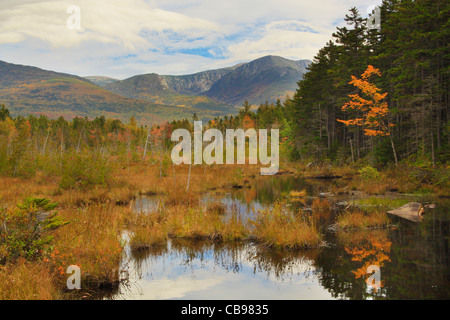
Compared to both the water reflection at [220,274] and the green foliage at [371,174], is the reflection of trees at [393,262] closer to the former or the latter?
the water reflection at [220,274]

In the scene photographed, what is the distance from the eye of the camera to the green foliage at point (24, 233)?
7.71 meters

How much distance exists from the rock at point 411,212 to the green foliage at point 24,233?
48.6 feet

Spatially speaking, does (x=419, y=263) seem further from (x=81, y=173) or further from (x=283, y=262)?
(x=81, y=173)

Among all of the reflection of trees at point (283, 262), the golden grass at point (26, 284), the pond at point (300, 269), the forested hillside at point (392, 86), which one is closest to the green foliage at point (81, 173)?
the pond at point (300, 269)

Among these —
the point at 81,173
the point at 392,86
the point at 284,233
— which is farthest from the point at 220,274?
the point at 392,86

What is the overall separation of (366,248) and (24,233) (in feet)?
32.4

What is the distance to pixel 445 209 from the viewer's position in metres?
17.1

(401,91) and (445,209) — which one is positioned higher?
(401,91)

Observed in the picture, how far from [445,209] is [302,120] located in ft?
132

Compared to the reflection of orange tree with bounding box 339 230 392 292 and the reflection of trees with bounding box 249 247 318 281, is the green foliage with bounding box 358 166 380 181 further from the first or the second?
the reflection of trees with bounding box 249 247 318 281

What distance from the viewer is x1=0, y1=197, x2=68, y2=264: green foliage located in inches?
303

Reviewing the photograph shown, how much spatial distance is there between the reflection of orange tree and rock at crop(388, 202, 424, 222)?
3685 mm
